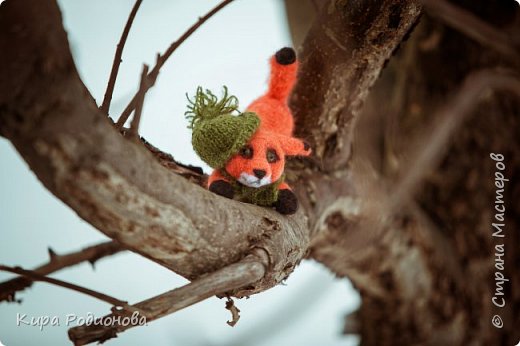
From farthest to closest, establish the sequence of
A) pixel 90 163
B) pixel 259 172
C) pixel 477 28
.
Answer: pixel 477 28
pixel 259 172
pixel 90 163

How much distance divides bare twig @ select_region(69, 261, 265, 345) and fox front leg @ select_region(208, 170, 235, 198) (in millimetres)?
103

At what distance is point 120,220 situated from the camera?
0.42m

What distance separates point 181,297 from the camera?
0.42m

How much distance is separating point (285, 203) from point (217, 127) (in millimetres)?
142

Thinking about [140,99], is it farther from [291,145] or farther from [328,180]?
[328,180]

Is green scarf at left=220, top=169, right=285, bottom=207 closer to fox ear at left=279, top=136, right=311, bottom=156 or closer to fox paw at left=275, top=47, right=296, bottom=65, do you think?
fox ear at left=279, top=136, right=311, bottom=156

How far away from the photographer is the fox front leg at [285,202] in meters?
0.60

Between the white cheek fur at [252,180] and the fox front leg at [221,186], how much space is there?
26 mm

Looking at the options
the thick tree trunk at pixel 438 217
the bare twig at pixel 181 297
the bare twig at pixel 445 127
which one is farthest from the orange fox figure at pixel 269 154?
the bare twig at pixel 445 127

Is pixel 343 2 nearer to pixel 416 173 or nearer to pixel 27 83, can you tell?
pixel 27 83

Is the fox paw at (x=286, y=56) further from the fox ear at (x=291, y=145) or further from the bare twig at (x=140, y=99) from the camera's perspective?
the bare twig at (x=140, y=99)

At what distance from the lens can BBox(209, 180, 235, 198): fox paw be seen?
1.83 feet

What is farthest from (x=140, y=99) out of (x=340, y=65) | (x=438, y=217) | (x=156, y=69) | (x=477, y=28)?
(x=438, y=217)

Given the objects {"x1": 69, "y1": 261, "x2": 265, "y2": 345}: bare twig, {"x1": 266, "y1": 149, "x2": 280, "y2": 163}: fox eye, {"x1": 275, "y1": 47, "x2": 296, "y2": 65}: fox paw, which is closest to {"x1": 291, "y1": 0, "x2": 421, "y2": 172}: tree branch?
{"x1": 275, "y1": 47, "x2": 296, "y2": 65}: fox paw
